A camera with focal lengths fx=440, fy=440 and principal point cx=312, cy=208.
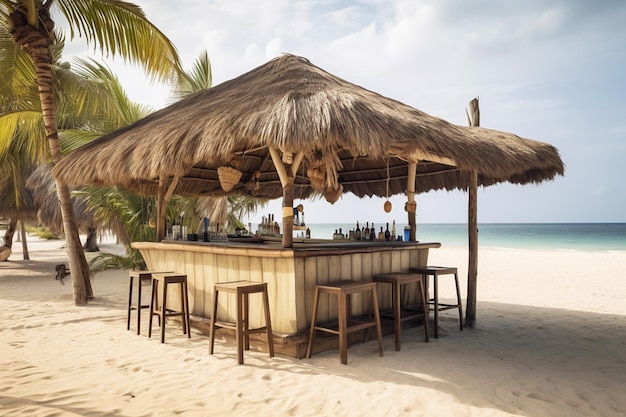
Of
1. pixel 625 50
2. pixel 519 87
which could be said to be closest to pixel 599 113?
pixel 625 50

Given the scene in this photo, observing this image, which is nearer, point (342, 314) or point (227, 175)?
point (342, 314)

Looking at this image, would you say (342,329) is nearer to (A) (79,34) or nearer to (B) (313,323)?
(B) (313,323)

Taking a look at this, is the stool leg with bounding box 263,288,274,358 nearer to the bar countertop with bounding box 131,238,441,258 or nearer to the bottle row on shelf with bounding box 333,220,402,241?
the bar countertop with bounding box 131,238,441,258

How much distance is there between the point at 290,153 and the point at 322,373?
1.91 metres

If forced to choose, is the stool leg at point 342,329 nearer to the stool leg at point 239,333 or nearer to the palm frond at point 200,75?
the stool leg at point 239,333

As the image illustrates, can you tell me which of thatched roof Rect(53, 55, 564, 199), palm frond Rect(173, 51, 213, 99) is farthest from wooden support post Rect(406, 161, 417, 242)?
palm frond Rect(173, 51, 213, 99)

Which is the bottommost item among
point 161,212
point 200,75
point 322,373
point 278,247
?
point 322,373

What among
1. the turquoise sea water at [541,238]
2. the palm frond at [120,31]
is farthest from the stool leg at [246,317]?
the turquoise sea water at [541,238]

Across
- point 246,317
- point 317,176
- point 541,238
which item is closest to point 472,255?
point 317,176

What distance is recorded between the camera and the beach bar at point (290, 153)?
12.3 ft

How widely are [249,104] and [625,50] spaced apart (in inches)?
1375

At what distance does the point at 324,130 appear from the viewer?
3557 mm

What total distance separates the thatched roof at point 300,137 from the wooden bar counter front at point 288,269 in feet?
3.01

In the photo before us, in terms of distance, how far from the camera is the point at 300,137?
11.6 ft
